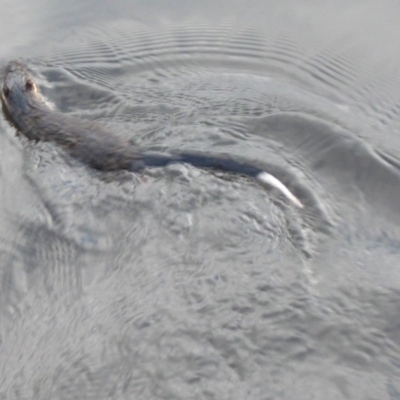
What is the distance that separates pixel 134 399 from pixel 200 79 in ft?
8.44

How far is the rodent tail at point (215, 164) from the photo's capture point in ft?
12.2

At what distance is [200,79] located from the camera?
187 inches

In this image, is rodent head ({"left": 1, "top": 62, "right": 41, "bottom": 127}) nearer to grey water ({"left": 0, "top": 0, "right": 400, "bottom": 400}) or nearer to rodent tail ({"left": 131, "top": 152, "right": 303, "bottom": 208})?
grey water ({"left": 0, "top": 0, "right": 400, "bottom": 400})

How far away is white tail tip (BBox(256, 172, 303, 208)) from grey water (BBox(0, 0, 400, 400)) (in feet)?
0.14

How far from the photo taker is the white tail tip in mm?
3638

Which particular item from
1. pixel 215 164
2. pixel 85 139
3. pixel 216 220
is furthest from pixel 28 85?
pixel 216 220

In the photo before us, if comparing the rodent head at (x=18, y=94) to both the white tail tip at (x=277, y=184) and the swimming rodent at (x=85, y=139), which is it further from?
the white tail tip at (x=277, y=184)

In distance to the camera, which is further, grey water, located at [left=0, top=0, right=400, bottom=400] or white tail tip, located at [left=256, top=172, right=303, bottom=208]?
white tail tip, located at [left=256, top=172, right=303, bottom=208]

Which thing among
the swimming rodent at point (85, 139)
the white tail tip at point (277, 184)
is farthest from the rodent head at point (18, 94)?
the white tail tip at point (277, 184)

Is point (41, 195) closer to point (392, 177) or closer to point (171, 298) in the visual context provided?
point (171, 298)

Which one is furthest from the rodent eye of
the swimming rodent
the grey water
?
the grey water

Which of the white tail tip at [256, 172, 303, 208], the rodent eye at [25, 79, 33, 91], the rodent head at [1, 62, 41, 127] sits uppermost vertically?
the white tail tip at [256, 172, 303, 208]

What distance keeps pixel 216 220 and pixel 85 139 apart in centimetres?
122

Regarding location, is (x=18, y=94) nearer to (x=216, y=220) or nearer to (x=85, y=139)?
(x=85, y=139)
